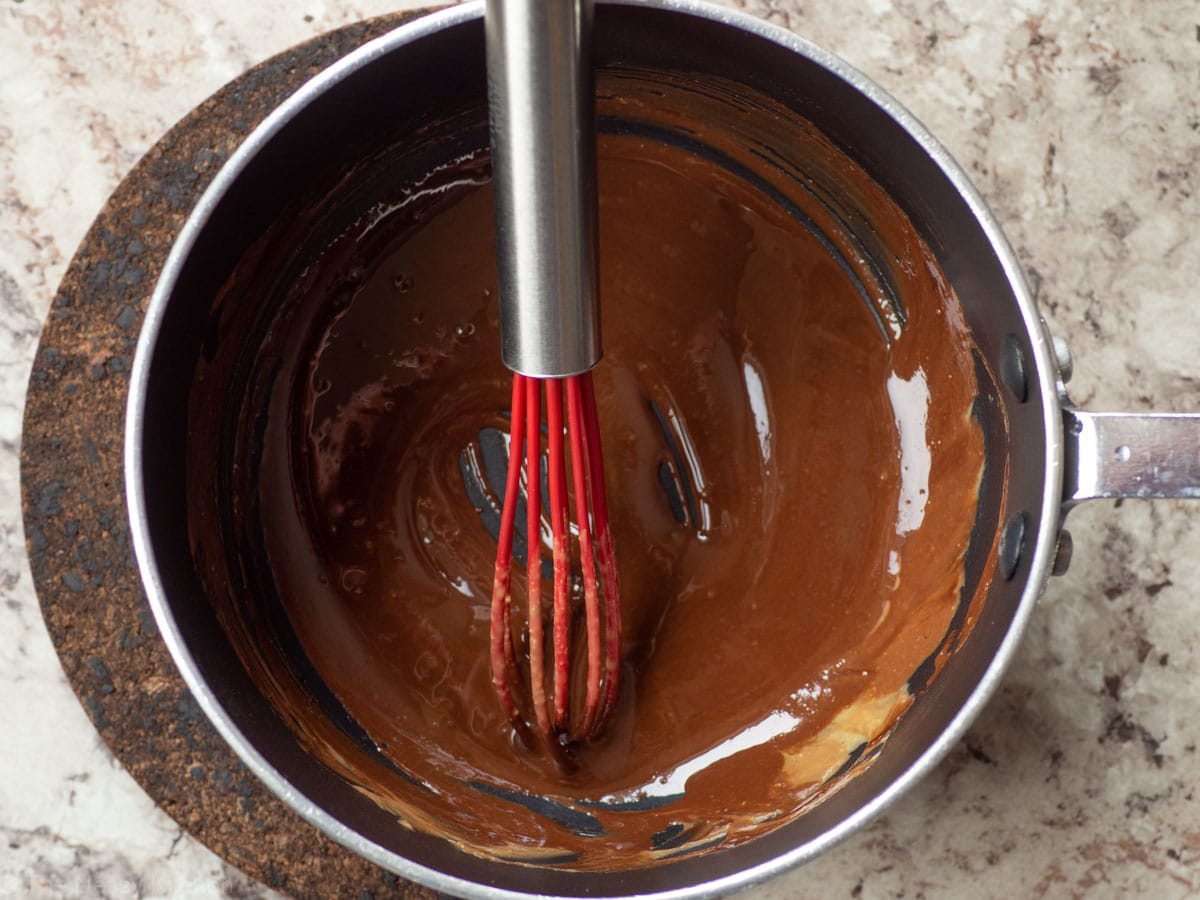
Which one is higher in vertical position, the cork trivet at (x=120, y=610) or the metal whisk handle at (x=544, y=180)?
the metal whisk handle at (x=544, y=180)

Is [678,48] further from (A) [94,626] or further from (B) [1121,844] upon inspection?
(B) [1121,844]

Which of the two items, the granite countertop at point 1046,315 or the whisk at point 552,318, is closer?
the whisk at point 552,318

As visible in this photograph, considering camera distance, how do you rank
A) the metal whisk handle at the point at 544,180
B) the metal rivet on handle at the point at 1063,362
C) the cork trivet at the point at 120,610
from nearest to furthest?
the metal whisk handle at the point at 544,180, the metal rivet on handle at the point at 1063,362, the cork trivet at the point at 120,610

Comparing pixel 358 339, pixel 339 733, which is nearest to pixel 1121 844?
pixel 339 733

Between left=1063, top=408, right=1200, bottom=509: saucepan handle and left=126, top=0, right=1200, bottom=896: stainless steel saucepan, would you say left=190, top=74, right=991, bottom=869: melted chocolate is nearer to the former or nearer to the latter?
left=126, top=0, right=1200, bottom=896: stainless steel saucepan

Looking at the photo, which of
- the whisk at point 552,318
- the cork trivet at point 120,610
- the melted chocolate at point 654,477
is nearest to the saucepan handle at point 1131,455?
the melted chocolate at point 654,477

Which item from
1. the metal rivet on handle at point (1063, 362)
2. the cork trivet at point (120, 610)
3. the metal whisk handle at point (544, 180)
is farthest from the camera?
the cork trivet at point (120, 610)

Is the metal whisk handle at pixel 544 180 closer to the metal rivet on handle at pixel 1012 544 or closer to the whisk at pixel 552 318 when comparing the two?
the whisk at pixel 552 318

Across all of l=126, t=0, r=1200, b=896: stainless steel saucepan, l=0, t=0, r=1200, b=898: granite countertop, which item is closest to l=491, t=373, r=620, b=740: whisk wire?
l=126, t=0, r=1200, b=896: stainless steel saucepan
